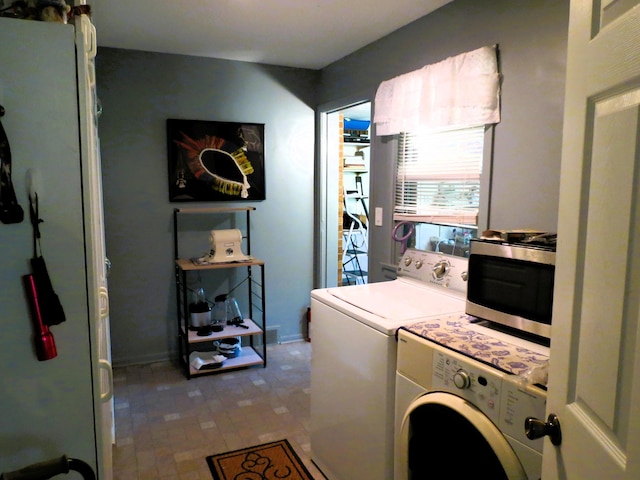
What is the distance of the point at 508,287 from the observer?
66.7 inches

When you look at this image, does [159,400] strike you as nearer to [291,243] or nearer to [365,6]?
[291,243]

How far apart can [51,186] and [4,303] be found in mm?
328

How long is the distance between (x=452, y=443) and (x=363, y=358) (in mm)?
502

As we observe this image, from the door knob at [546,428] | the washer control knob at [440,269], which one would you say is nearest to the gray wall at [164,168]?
the washer control knob at [440,269]

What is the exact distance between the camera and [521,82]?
6.78 feet

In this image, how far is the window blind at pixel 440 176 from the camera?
2396 mm

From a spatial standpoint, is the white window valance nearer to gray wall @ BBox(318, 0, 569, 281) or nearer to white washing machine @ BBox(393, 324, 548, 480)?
gray wall @ BBox(318, 0, 569, 281)

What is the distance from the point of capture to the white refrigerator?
3.92 feet

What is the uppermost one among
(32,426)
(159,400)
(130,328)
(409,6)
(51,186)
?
(409,6)

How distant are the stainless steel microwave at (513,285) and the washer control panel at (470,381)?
0.32 meters

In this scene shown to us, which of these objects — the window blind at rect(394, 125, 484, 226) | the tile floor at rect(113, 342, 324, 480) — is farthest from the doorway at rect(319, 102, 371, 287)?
the tile floor at rect(113, 342, 324, 480)

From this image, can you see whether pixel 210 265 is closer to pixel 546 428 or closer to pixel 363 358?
pixel 363 358

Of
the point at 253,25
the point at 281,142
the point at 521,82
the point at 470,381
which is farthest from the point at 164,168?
the point at 470,381

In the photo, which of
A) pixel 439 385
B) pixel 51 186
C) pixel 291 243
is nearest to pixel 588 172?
pixel 439 385
